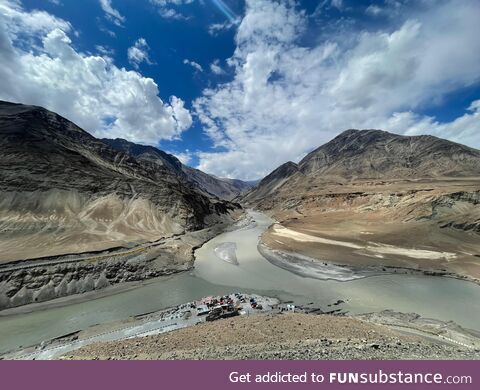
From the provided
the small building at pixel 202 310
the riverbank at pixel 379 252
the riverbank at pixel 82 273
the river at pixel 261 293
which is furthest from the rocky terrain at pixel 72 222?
the riverbank at pixel 379 252

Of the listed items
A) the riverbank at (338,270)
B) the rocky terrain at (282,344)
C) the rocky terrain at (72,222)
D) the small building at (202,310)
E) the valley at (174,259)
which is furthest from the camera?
the riverbank at (338,270)

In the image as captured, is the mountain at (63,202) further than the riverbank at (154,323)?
Yes

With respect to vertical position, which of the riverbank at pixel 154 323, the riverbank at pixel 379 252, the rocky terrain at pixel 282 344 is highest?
the riverbank at pixel 379 252

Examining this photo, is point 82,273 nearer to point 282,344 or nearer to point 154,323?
point 154,323

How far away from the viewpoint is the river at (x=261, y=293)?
26752 millimetres

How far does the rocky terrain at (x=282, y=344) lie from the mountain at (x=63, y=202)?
34176 mm

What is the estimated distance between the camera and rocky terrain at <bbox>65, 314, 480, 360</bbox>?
43.0 feet

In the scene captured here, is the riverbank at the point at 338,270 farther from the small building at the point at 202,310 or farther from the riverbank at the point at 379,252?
the small building at the point at 202,310

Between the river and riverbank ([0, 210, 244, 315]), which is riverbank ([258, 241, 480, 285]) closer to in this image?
the river

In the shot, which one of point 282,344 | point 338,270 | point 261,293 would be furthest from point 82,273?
point 338,270

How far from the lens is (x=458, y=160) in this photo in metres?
177

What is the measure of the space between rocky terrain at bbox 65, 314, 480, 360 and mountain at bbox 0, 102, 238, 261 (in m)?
34.2

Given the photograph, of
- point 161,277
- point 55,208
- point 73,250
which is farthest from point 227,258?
point 55,208

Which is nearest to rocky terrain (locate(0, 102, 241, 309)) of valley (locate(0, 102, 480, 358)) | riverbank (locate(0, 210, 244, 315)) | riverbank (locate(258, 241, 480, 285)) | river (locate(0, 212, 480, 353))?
riverbank (locate(0, 210, 244, 315))
